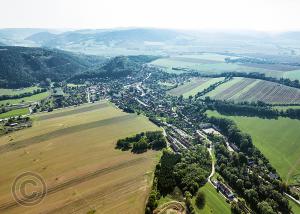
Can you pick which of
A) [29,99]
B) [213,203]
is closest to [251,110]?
[213,203]

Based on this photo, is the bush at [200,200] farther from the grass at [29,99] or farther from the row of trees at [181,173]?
the grass at [29,99]

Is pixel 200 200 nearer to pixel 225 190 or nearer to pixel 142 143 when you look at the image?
pixel 225 190

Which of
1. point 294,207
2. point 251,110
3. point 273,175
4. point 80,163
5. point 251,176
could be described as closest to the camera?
point 294,207

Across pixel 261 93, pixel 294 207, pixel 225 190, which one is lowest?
pixel 294 207

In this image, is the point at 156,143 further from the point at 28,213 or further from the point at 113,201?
the point at 28,213

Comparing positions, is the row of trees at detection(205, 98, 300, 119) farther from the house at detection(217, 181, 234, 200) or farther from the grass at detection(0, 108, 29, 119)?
the grass at detection(0, 108, 29, 119)

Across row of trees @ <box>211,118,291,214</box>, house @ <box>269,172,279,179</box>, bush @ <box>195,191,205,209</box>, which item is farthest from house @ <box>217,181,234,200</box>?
house @ <box>269,172,279,179</box>
